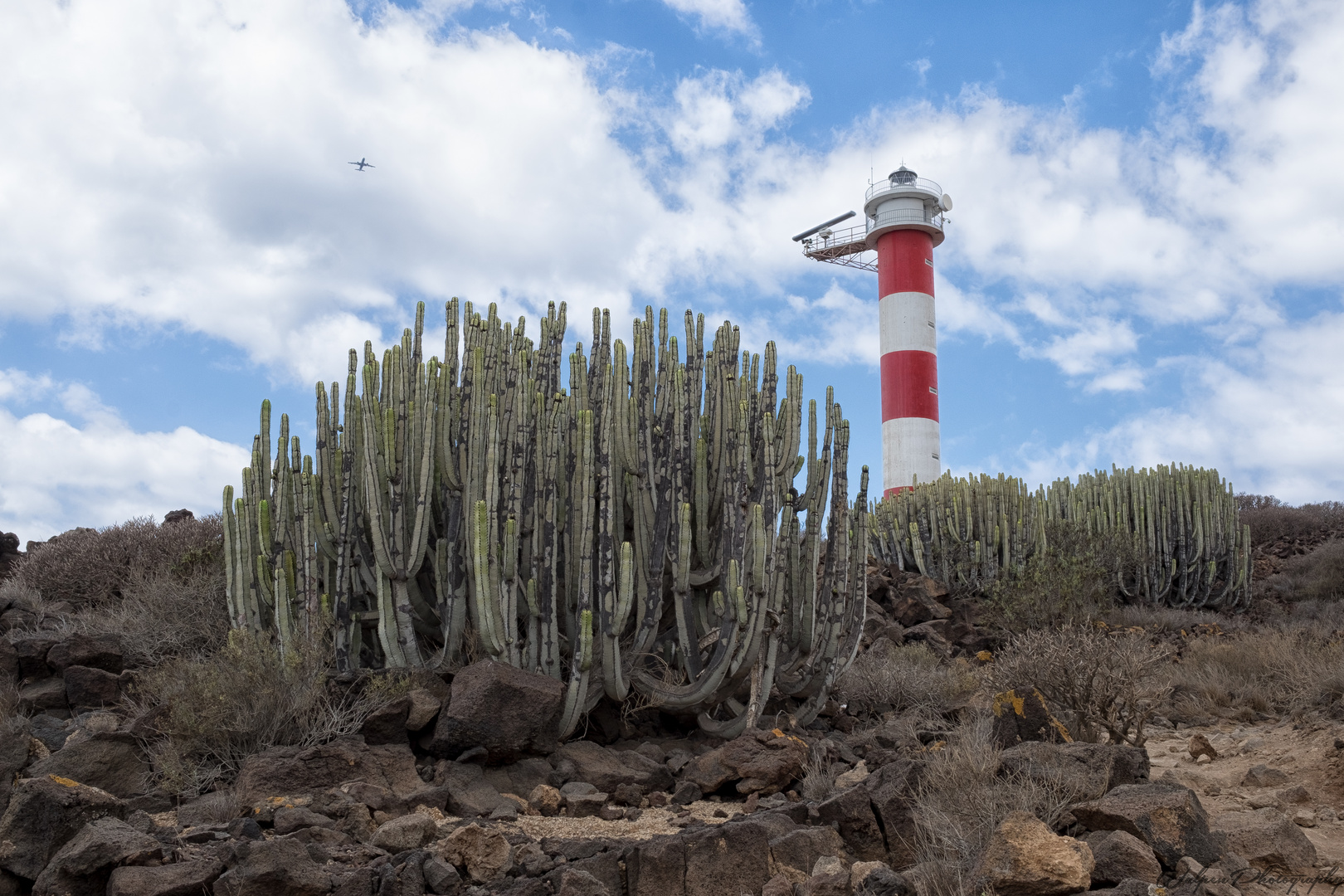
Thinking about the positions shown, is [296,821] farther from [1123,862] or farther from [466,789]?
[1123,862]

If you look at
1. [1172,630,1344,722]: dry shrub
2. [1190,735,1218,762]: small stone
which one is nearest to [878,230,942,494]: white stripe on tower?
[1172,630,1344,722]: dry shrub

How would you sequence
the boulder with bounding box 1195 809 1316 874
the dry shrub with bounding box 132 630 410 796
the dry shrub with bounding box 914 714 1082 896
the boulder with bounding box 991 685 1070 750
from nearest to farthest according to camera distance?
the dry shrub with bounding box 914 714 1082 896
the boulder with bounding box 1195 809 1316 874
the dry shrub with bounding box 132 630 410 796
the boulder with bounding box 991 685 1070 750

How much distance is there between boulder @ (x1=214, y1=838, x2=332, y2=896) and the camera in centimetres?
367

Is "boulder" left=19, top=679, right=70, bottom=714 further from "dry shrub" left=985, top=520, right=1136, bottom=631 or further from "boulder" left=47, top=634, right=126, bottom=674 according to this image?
"dry shrub" left=985, top=520, right=1136, bottom=631

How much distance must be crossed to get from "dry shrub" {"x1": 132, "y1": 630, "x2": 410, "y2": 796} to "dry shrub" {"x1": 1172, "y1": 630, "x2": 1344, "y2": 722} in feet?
22.7

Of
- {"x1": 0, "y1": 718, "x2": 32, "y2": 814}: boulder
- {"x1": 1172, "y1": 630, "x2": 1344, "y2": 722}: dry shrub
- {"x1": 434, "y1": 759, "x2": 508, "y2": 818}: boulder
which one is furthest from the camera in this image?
{"x1": 1172, "y1": 630, "x2": 1344, "y2": 722}: dry shrub

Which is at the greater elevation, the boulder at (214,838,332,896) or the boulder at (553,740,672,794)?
the boulder at (553,740,672,794)

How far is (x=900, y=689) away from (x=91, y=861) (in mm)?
5386

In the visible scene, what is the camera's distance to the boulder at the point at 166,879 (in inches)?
146

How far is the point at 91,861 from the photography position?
3850mm

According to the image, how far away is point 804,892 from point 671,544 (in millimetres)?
2926

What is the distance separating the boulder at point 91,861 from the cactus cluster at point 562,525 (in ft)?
6.86

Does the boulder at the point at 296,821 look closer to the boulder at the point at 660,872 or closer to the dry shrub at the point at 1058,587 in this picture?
the boulder at the point at 660,872

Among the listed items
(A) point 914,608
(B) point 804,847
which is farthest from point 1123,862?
(A) point 914,608
